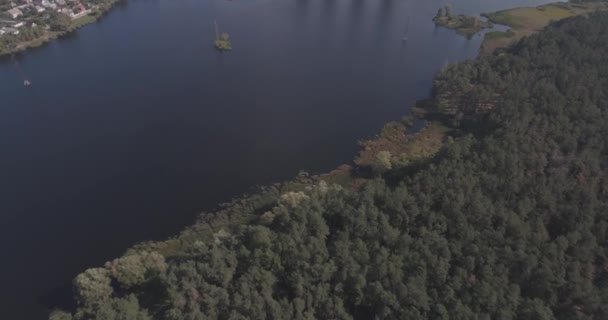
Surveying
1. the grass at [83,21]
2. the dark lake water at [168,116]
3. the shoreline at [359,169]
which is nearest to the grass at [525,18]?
the dark lake water at [168,116]

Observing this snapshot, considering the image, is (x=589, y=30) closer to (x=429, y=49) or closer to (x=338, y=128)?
(x=429, y=49)

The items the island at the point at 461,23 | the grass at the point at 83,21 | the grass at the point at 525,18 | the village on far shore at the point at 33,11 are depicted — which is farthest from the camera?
the island at the point at 461,23

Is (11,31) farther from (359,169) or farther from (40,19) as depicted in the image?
(359,169)

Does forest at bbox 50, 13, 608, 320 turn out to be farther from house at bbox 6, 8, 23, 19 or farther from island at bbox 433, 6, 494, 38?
house at bbox 6, 8, 23, 19

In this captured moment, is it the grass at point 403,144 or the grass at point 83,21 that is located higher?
the grass at point 83,21

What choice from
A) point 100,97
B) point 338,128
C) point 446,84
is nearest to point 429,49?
point 446,84

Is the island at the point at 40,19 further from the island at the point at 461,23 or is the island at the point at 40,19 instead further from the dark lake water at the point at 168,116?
the island at the point at 461,23

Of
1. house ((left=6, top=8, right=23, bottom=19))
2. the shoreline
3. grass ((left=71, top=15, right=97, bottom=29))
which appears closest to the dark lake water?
the shoreline

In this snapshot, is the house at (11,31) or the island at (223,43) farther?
the house at (11,31)
